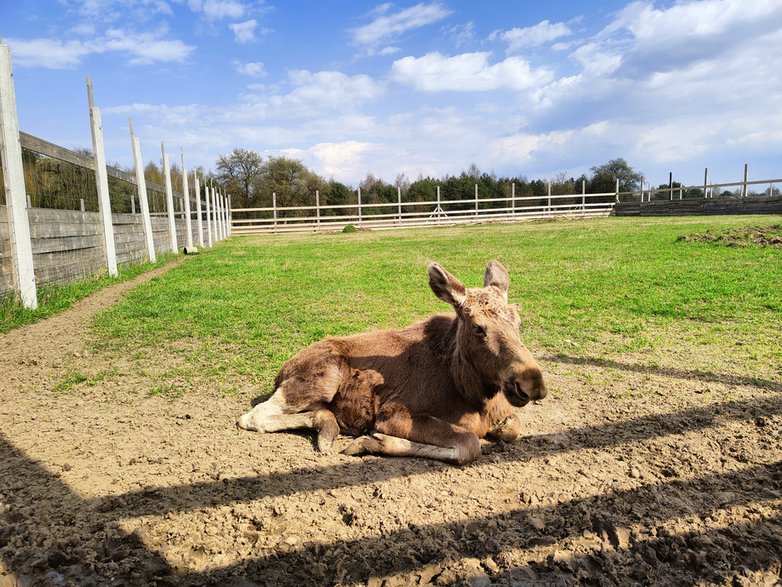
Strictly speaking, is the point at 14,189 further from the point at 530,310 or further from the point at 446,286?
the point at 530,310

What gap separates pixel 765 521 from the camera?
2.87m

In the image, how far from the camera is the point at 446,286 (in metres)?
3.93

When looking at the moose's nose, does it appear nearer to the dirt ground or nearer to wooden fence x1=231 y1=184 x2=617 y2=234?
the dirt ground

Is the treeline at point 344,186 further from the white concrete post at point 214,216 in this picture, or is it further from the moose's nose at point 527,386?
the moose's nose at point 527,386

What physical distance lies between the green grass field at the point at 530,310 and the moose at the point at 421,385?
1.32 m

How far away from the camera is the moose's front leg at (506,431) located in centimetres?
408

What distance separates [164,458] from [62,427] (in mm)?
1299

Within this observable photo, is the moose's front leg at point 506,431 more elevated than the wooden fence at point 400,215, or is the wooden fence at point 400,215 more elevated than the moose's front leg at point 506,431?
the wooden fence at point 400,215

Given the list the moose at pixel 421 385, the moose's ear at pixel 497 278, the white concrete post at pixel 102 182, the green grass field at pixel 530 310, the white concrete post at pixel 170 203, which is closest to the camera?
the moose at pixel 421 385

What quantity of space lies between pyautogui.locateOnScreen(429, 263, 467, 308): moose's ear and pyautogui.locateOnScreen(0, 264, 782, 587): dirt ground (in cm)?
124

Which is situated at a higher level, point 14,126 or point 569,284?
point 14,126

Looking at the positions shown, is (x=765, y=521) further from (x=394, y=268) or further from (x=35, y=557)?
(x=394, y=268)

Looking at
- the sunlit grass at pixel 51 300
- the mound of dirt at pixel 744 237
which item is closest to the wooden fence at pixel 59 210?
the sunlit grass at pixel 51 300

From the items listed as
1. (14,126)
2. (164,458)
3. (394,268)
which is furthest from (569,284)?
(14,126)
